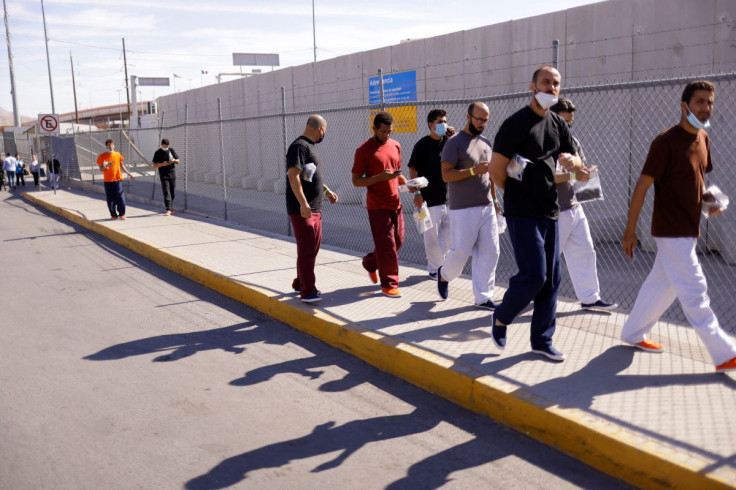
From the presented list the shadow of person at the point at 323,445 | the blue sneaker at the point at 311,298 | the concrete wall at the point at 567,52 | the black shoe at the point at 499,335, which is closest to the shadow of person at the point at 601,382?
the black shoe at the point at 499,335

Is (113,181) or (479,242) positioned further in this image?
(113,181)

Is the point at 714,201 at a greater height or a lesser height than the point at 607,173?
greater

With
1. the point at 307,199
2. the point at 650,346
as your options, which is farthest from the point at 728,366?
the point at 307,199

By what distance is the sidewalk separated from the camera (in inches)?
138

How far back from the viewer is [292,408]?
4.53m

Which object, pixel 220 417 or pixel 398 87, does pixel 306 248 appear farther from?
pixel 398 87

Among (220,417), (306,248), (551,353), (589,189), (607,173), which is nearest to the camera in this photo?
(220,417)

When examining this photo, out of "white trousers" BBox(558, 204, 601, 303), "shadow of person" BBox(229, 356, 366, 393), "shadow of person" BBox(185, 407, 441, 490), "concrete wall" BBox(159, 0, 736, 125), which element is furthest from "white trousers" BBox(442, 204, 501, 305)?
"concrete wall" BBox(159, 0, 736, 125)

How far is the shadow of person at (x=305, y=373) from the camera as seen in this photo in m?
4.97

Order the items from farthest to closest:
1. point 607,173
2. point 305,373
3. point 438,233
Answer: point 607,173
point 438,233
point 305,373

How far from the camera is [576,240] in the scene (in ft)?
19.3

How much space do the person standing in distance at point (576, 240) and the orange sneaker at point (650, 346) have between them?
1089 millimetres

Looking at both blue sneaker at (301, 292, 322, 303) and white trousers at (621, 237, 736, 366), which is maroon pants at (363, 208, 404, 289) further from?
white trousers at (621, 237, 736, 366)

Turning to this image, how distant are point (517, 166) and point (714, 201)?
1.31 m
